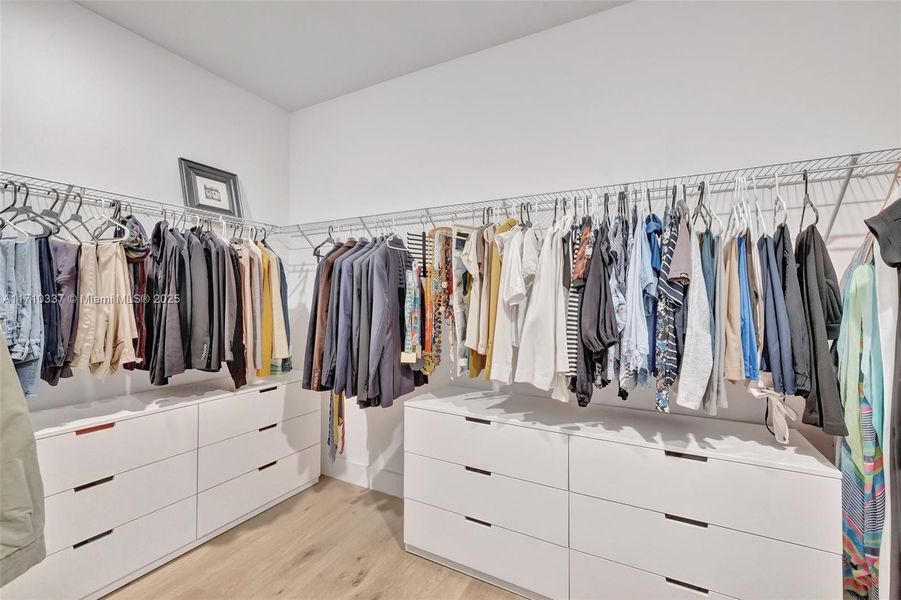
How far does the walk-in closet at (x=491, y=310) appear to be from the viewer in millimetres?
1399

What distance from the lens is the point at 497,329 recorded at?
1.76 metres

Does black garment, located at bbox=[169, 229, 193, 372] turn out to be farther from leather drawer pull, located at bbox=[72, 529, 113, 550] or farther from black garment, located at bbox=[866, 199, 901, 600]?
black garment, located at bbox=[866, 199, 901, 600]

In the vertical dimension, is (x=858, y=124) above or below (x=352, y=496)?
above

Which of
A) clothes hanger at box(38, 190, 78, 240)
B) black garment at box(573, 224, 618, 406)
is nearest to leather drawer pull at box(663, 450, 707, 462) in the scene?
black garment at box(573, 224, 618, 406)

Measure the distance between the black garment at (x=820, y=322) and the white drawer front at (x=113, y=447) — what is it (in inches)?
102

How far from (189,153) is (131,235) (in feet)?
2.92

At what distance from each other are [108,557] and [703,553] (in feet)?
7.77

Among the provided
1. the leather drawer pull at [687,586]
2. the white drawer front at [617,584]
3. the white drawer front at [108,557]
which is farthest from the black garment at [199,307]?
the leather drawer pull at [687,586]

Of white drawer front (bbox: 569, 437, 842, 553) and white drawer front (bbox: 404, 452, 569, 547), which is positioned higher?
white drawer front (bbox: 569, 437, 842, 553)

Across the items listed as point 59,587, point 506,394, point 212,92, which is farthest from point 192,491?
point 212,92

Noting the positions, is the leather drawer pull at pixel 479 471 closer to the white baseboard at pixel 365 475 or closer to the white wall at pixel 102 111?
the white baseboard at pixel 365 475

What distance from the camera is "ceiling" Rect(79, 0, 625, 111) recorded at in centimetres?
205

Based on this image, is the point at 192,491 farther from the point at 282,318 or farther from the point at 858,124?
the point at 858,124

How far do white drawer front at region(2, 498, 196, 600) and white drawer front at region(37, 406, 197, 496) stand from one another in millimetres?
265
